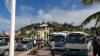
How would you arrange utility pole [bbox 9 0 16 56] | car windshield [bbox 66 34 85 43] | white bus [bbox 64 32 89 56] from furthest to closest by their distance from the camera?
1. car windshield [bbox 66 34 85 43]
2. white bus [bbox 64 32 89 56]
3. utility pole [bbox 9 0 16 56]

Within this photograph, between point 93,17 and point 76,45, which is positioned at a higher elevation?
point 93,17

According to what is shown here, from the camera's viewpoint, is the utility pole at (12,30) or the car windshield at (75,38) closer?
the utility pole at (12,30)

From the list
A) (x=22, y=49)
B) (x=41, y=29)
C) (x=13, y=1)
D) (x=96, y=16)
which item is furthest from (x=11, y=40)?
(x=41, y=29)

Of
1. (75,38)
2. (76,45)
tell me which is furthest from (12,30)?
(75,38)

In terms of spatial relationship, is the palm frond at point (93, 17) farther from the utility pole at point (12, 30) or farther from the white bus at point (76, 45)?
the utility pole at point (12, 30)

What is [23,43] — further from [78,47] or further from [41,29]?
[41,29]

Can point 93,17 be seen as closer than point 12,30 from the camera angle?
No

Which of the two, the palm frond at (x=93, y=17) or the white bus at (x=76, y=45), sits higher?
the palm frond at (x=93, y=17)

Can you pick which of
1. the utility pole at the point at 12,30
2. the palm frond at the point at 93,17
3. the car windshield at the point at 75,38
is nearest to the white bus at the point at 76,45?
the car windshield at the point at 75,38

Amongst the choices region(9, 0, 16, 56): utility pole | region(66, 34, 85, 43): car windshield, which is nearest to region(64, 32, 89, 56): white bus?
region(66, 34, 85, 43): car windshield

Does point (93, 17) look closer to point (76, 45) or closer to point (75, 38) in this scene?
point (76, 45)

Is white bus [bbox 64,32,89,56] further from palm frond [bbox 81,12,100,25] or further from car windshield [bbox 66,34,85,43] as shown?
palm frond [bbox 81,12,100,25]

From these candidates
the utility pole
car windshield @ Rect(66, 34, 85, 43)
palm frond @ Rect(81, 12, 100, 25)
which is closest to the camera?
the utility pole

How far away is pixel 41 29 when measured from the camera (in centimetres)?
12556
